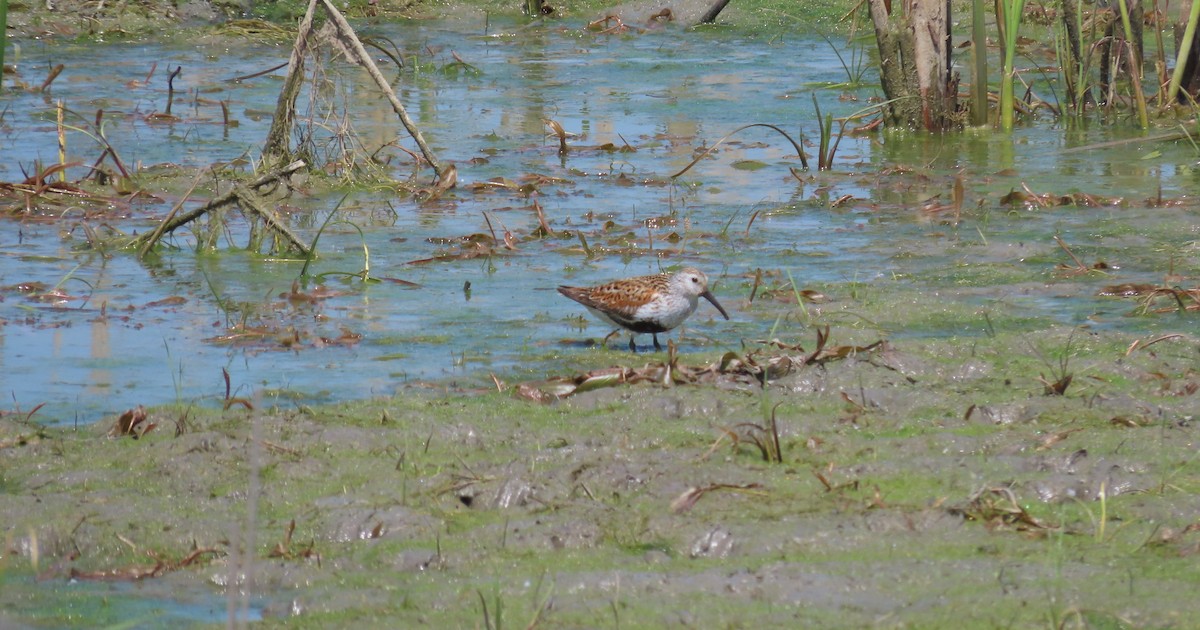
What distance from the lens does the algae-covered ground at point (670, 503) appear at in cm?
426

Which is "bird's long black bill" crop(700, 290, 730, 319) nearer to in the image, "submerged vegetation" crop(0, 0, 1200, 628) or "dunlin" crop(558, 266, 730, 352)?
"dunlin" crop(558, 266, 730, 352)

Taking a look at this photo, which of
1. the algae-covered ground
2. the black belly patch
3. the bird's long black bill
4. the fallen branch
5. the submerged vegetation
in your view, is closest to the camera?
the algae-covered ground

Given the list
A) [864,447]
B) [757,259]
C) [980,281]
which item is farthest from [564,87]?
[864,447]

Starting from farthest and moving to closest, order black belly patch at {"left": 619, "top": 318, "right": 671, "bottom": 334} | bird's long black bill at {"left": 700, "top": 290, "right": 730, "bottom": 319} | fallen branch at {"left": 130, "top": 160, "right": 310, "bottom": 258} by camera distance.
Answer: fallen branch at {"left": 130, "top": 160, "right": 310, "bottom": 258} → bird's long black bill at {"left": 700, "top": 290, "right": 730, "bottom": 319} → black belly patch at {"left": 619, "top": 318, "right": 671, "bottom": 334}

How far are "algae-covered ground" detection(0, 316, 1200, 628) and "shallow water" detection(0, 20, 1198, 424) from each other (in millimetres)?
604

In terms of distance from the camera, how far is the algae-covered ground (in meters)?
4.26

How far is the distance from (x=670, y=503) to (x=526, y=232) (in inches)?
192

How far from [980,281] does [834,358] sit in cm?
209

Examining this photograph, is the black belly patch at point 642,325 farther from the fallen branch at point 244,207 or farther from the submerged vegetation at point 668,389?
the fallen branch at point 244,207

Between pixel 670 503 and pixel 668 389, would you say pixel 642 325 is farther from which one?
pixel 670 503

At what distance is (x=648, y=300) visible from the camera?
722cm

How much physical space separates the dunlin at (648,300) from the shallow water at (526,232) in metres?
0.22

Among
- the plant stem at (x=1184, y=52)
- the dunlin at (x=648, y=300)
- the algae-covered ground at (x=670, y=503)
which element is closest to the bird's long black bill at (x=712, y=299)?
the dunlin at (x=648, y=300)

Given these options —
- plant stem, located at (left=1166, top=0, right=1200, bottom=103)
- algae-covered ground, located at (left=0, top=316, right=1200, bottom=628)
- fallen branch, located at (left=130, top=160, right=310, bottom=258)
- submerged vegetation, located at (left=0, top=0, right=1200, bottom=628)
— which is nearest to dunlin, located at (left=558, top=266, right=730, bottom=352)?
submerged vegetation, located at (left=0, top=0, right=1200, bottom=628)
